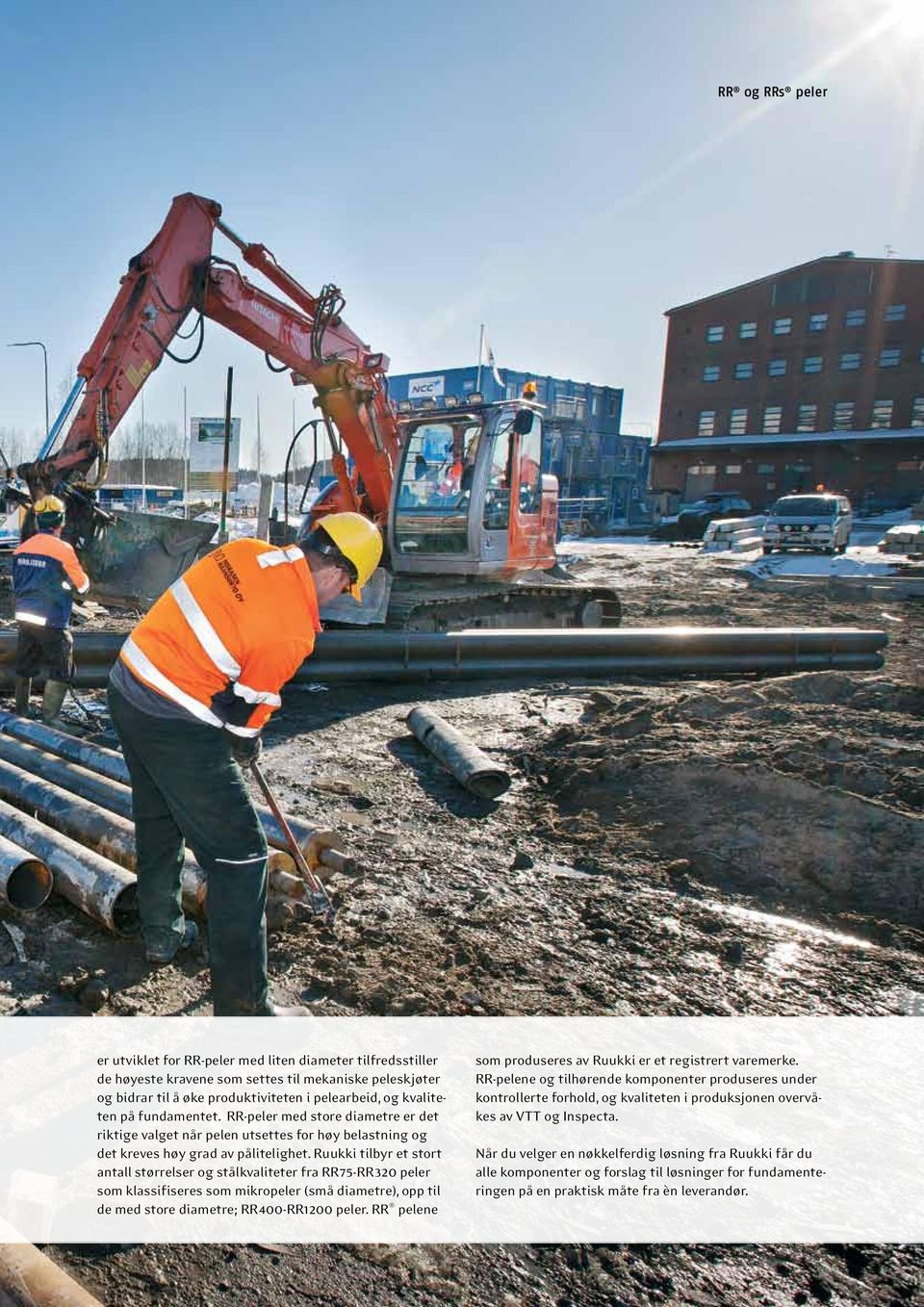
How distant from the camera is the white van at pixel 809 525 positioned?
24344 millimetres

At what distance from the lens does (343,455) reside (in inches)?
402

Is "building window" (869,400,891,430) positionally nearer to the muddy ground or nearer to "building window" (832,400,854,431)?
"building window" (832,400,854,431)

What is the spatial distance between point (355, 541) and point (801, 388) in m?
48.5

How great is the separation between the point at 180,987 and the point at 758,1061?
2.24m

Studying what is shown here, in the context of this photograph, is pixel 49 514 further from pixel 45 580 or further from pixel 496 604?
pixel 496 604

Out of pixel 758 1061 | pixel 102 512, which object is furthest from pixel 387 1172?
pixel 102 512

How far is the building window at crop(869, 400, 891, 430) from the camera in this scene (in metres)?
43.1

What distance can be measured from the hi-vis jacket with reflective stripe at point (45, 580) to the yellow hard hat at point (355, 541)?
3.98 meters

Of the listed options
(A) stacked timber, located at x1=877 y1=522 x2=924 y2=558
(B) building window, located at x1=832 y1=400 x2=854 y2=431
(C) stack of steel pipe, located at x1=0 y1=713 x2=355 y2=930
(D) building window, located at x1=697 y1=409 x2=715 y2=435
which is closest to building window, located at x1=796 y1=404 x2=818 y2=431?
(B) building window, located at x1=832 y1=400 x2=854 y2=431

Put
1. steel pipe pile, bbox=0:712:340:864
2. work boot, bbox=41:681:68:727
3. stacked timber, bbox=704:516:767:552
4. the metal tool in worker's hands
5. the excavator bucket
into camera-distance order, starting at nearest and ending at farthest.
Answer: the metal tool in worker's hands → steel pipe pile, bbox=0:712:340:864 → work boot, bbox=41:681:68:727 → the excavator bucket → stacked timber, bbox=704:516:767:552

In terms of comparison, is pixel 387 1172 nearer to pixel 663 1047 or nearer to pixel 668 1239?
pixel 668 1239

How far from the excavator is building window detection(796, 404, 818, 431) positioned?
39.4m

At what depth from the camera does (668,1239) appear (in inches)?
94.2

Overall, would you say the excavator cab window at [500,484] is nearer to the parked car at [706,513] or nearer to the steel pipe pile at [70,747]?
the steel pipe pile at [70,747]
